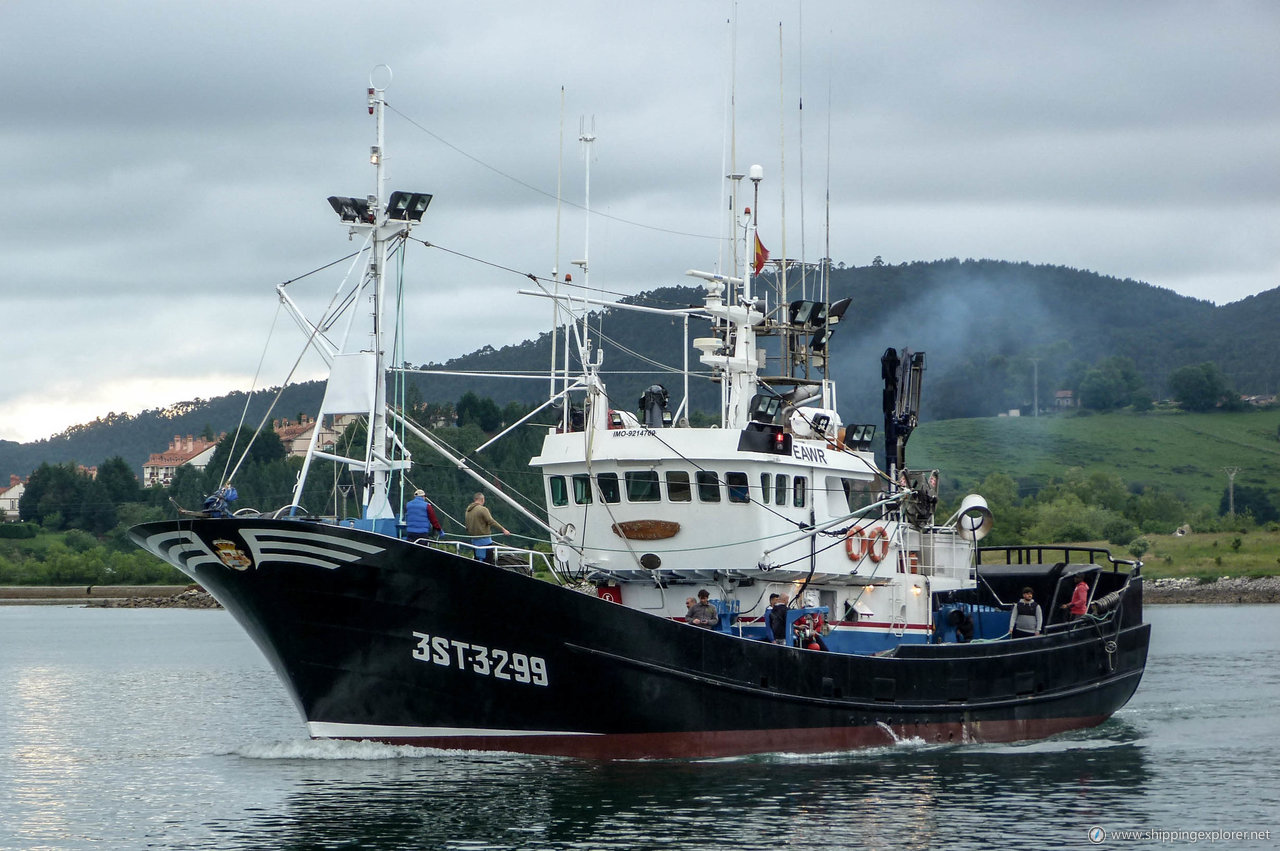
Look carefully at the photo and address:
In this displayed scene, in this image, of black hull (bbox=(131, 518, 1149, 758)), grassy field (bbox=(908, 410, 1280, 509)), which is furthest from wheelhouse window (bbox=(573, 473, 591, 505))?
grassy field (bbox=(908, 410, 1280, 509))

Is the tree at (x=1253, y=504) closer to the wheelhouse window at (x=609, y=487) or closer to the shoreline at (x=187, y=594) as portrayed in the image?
the shoreline at (x=187, y=594)

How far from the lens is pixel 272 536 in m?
22.0

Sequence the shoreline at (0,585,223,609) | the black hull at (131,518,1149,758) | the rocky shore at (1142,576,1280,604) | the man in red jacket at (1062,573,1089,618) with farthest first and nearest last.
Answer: the shoreline at (0,585,223,609), the rocky shore at (1142,576,1280,604), the man in red jacket at (1062,573,1089,618), the black hull at (131,518,1149,758)

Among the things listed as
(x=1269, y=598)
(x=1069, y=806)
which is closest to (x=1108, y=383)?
(x=1269, y=598)

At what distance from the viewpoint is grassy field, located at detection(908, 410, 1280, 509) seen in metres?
144

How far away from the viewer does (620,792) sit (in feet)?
70.3

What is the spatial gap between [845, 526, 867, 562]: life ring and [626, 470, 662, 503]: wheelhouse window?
352 cm

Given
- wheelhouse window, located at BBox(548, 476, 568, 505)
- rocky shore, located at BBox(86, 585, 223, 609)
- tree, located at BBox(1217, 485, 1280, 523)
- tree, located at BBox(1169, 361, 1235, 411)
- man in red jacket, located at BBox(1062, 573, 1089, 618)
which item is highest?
tree, located at BBox(1169, 361, 1235, 411)

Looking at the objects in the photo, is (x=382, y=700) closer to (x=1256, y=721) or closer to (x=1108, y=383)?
(x=1256, y=721)

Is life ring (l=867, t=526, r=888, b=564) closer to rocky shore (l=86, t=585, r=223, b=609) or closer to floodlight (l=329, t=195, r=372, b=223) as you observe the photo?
floodlight (l=329, t=195, r=372, b=223)

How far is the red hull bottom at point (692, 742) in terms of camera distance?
2305 cm

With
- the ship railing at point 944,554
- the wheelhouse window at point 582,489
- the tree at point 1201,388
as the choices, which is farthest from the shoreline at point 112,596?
the tree at point 1201,388

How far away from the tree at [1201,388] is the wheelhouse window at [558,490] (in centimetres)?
16589

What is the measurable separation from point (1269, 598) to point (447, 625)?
80390 millimetres
